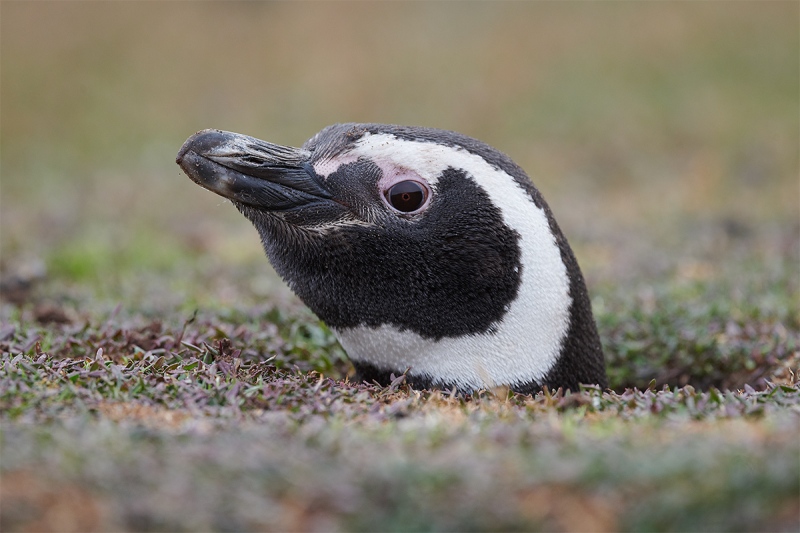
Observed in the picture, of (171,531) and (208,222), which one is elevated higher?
(208,222)

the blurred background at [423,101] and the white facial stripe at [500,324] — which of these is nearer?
the white facial stripe at [500,324]

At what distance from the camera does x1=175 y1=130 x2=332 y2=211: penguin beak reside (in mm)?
3740

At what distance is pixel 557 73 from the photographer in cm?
1692

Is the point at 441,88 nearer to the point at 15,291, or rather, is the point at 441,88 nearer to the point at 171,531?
the point at 15,291

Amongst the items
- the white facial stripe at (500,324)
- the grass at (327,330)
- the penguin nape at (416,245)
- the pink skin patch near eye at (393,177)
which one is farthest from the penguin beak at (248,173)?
the grass at (327,330)

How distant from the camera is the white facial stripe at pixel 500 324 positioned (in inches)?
149


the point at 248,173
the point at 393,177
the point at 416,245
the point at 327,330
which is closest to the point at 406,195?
the point at 393,177

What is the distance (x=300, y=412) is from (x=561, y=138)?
42.5ft

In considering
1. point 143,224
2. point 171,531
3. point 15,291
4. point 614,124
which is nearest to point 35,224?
point 143,224

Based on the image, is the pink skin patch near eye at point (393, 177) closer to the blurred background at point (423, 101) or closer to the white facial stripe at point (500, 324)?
the white facial stripe at point (500, 324)

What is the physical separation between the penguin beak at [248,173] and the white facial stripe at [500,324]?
251 millimetres

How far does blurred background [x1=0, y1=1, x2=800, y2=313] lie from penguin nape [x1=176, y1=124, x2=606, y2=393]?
4934mm

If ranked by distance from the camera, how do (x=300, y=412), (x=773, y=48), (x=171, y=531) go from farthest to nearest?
(x=773, y=48), (x=300, y=412), (x=171, y=531)

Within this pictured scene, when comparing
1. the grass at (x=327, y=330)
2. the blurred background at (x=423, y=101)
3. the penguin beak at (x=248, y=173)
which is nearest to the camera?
the grass at (x=327, y=330)
